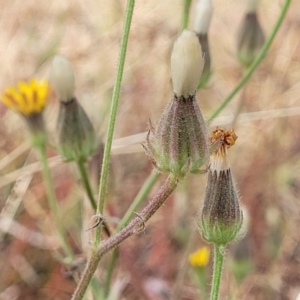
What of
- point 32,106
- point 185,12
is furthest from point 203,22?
point 32,106

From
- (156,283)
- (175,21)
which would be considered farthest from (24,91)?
(175,21)

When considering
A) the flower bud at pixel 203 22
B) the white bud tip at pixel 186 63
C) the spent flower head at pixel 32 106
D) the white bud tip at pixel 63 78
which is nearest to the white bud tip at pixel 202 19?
the flower bud at pixel 203 22

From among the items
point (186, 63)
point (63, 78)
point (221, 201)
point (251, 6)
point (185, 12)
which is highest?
point (251, 6)

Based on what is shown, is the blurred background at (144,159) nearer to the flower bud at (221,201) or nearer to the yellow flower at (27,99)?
the yellow flower at (27,99)

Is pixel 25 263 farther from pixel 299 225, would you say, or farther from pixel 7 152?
pixel 299 225

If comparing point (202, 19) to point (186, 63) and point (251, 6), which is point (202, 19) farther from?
point (186, 63)

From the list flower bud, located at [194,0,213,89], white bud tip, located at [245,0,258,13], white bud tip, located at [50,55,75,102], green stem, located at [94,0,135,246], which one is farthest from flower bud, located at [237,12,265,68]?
green stem, located at [94,0,135,246]

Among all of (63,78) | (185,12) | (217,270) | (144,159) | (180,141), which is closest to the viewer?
(180,141)
